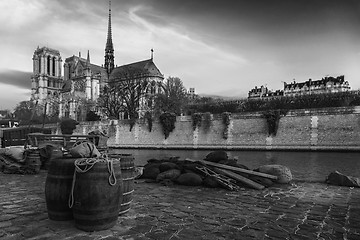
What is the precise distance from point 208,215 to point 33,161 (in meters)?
7.53

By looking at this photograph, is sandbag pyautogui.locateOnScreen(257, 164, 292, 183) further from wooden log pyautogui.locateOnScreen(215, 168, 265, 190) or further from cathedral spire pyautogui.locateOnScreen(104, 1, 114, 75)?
cathedral spire pyautogui.locateOnScreen(104, 1, 114, 75)

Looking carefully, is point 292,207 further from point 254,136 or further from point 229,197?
point 254,136

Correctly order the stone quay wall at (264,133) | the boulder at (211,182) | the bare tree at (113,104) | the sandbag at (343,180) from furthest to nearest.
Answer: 1. the bare tree at (113,104)
2. the stone quay wall at (264,133)
3. the sandbag at (343,180)
4. the boulder at (211,182)

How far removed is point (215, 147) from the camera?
3434 centimetres

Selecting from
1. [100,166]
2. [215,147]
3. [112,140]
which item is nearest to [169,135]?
[215,147]

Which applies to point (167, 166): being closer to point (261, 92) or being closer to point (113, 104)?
point (113, 104)

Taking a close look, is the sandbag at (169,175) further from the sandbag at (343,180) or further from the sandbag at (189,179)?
the sandbag at (343,180)

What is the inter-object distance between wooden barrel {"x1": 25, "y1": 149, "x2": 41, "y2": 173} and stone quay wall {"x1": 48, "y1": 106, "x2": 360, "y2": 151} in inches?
999

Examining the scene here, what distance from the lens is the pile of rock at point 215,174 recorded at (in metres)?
7.62

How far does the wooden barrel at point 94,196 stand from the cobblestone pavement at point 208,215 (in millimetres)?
147

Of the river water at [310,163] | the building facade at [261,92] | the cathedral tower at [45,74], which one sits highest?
the cathedral tower at [45,74]

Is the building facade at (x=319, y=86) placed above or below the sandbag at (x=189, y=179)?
above

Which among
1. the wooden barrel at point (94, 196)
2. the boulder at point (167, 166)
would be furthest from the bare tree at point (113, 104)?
the wooden barrel at point (94, 196)

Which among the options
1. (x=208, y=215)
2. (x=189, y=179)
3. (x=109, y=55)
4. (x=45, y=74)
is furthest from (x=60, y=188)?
(x=45, y=74)
